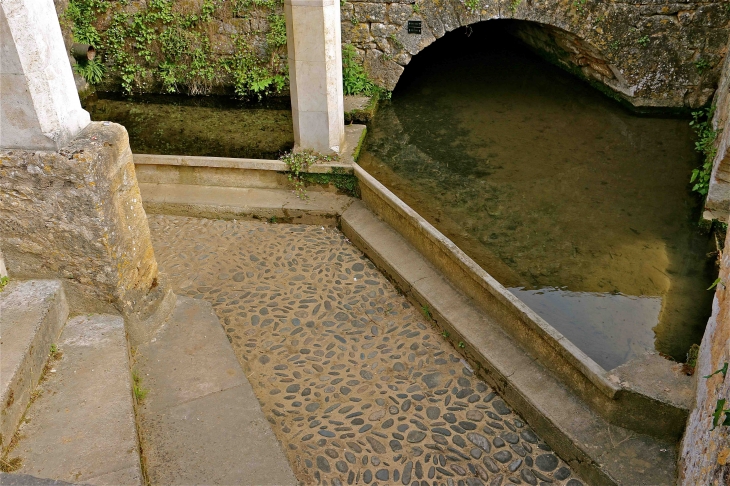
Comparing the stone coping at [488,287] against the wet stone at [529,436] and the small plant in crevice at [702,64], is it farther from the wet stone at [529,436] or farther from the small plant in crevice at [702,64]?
the small plant in crevice at [702,64]

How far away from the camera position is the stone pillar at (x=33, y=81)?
3.09 m

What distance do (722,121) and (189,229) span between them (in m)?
5.74

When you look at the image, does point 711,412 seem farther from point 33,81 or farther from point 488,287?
point 33,81

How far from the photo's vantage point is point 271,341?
4.68m

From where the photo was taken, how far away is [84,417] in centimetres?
315

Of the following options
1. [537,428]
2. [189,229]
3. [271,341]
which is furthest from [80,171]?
[537,428]

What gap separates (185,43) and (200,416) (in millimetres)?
6752

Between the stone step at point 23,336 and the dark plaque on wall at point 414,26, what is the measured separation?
604cm

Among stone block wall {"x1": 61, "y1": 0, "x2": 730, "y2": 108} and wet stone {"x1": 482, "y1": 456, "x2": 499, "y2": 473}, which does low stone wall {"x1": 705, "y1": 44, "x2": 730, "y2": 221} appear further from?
wet stone {"x1": 482, "y1": 456, "x2": 499, "y2": 473}

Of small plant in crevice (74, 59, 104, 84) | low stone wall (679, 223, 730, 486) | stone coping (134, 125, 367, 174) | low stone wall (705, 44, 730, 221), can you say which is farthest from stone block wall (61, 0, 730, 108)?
low stone wall (679, 223, 730, 486)

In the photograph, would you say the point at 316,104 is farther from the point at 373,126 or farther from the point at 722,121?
the point at 722,121

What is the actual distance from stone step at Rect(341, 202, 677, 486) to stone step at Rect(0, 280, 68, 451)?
2597mm

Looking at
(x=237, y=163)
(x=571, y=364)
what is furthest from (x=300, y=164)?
(x=571, y=364)

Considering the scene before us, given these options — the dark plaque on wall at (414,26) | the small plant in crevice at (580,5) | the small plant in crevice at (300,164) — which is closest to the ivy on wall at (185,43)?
the dark plaque on wall at (414,26)
